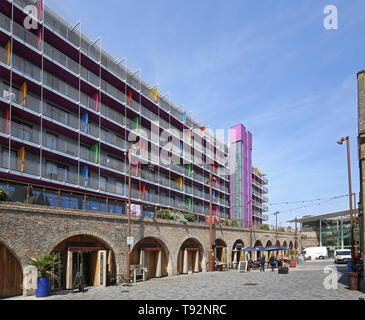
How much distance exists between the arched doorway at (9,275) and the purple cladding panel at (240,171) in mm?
55232

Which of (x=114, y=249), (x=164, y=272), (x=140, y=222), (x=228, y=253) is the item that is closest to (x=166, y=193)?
(x=228, y=253)

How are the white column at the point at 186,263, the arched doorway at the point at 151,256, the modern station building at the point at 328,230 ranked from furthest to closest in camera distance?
the modern station building at the point at 328,230, the white column at the point at 186,263, the arched doorway at the point at 151,256

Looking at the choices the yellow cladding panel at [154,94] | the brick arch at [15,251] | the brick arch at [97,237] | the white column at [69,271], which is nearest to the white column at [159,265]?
the brick arch at [97,237]

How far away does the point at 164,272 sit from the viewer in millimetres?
32656

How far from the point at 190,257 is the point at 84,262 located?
15.4m

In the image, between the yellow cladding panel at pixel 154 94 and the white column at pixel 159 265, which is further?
the yellow cladding panel at pixel 154 94

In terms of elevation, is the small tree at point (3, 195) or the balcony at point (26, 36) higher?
the balcony at point (26, 36)

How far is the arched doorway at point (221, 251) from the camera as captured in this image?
4196 centimetres

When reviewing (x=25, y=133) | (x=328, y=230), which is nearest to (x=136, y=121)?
(x=25, y=133)

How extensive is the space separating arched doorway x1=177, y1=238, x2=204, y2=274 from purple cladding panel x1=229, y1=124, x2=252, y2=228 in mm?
34273

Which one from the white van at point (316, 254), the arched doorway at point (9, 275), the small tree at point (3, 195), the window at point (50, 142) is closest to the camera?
the arched doorway at point (9, 275)

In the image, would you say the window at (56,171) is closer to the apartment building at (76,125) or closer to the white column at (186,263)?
the apartment building at (76,125)

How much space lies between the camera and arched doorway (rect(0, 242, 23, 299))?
19.0m

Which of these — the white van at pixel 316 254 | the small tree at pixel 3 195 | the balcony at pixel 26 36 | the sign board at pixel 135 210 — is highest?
the balcony at pixel 26 36
